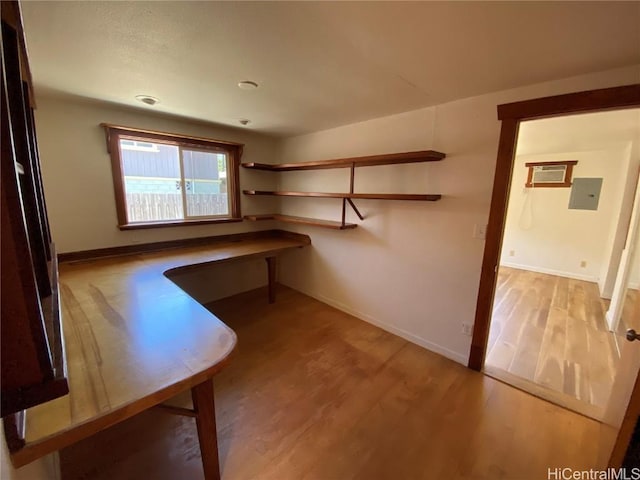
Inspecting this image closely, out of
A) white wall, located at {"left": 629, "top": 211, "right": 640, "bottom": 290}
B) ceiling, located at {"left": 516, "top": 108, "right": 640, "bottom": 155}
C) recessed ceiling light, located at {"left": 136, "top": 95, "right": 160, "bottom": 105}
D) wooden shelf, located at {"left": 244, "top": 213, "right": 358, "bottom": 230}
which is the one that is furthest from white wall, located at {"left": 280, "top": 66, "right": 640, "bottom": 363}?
white wall, located at {"left": 629, "top": 211, "right": 640, "bottom": 290}

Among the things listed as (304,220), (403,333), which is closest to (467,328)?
(403,333)

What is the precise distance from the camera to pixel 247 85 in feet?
6.35

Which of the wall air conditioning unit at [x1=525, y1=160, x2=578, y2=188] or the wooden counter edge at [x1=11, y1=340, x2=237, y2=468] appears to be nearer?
the wooden counter edge at [x1=11, y1=340, x2=237, y2=468]

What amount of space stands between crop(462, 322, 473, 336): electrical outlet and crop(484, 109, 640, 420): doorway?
1.12 feet

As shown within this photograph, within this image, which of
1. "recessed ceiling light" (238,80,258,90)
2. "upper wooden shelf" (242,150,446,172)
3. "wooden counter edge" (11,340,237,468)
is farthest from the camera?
"upper wooden shelf" (242,150,446,172)

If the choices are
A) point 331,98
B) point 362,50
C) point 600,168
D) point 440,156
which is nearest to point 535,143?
point 600,168

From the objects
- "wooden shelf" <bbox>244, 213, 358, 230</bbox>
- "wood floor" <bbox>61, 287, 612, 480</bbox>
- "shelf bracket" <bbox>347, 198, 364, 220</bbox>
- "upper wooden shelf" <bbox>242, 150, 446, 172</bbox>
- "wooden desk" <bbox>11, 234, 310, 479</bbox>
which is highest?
"upper wooden shelf" <bbox>242, 150, 446, 172</bbox>

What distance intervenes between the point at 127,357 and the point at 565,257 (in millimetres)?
6554

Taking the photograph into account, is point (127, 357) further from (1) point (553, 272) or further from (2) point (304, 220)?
(1) point (553, 272)

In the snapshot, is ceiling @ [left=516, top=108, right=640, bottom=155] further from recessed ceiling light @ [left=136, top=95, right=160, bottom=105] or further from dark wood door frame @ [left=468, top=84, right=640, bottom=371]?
recessed ceiling light @ [left=136, top=95, right=160, bottom=105]

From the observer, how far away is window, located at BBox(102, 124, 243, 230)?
2742mm

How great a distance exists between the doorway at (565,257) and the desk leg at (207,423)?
7.09ft

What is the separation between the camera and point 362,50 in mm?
1465

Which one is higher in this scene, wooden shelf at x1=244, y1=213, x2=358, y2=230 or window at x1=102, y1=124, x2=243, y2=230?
window at x1=102, y1=124, x2=243, y2=230
